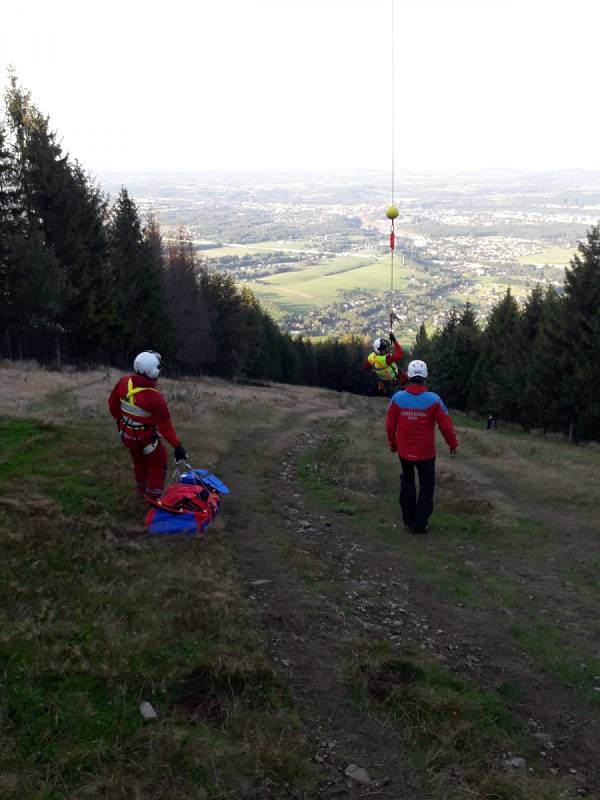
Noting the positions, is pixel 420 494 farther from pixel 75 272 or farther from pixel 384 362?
pixel 75 272

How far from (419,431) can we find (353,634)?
16.5 feet

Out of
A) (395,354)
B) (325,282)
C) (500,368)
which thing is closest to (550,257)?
(325,282)

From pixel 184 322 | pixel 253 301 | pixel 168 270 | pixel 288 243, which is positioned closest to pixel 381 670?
pixel 184 322

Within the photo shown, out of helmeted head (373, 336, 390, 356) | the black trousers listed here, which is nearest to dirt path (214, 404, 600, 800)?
the black trousers

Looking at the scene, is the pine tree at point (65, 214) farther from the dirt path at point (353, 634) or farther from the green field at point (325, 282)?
the green field at point (325, 282)

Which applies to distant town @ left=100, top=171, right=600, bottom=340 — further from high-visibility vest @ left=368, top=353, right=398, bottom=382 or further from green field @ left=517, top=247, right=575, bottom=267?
high-visibility vest @ left=368, top=353, right=398, bottom=382

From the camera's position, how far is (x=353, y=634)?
23.9 feet

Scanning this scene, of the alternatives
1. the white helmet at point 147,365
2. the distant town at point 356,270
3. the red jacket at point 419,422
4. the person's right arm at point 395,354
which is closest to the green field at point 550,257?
the distant town at point 356,270

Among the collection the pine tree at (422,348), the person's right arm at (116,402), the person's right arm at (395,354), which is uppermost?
the person's right arm at (116,402)

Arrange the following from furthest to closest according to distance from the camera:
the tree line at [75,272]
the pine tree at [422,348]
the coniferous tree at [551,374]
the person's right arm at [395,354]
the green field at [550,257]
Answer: the green field at [550,257], the pine tree at [422,348], the coniferous tree at [551,374], the tree line at [75,272], the person's right arm at [395,354]

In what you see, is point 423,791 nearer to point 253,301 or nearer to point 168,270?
point 168,270

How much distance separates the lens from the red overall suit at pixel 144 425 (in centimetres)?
985

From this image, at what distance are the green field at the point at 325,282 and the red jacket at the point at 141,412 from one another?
390 ft

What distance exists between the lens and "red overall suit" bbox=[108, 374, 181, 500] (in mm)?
9852
